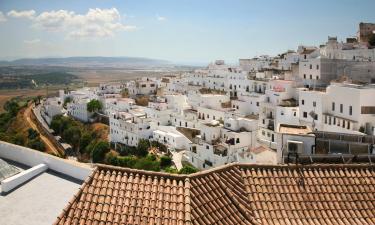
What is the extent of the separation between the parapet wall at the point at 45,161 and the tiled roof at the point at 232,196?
345 centimetres

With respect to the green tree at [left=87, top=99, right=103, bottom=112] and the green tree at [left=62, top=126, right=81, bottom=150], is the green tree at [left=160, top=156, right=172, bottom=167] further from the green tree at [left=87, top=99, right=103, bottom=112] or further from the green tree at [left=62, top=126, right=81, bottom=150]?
Answer: the green tree at [left=87, top=99, right=103, bottom=112]

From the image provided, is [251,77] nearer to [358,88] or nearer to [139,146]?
[139,146]

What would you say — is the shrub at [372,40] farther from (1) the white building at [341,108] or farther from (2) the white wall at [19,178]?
(2) the white wall at [19,178]

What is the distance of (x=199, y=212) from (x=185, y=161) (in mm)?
26594

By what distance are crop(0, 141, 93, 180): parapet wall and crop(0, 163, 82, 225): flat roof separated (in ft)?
0.58

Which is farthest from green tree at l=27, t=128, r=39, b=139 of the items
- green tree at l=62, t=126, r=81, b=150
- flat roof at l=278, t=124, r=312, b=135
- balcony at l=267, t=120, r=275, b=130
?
flat roof at l=278, t=124, r=312, b=135

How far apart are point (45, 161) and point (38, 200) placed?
1787 mm

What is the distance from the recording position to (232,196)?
6.50 metres

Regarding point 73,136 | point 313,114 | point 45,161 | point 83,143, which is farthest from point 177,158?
point 45,161

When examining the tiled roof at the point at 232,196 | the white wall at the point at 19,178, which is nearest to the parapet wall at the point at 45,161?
the white wall at the point at 19,178

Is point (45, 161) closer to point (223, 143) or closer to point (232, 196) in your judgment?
point (232, 196)

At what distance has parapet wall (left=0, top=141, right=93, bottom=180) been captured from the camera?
9.80 m

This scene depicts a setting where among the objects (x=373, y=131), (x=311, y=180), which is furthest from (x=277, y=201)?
(x=373, y=131)

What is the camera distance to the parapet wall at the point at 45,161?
980cm
